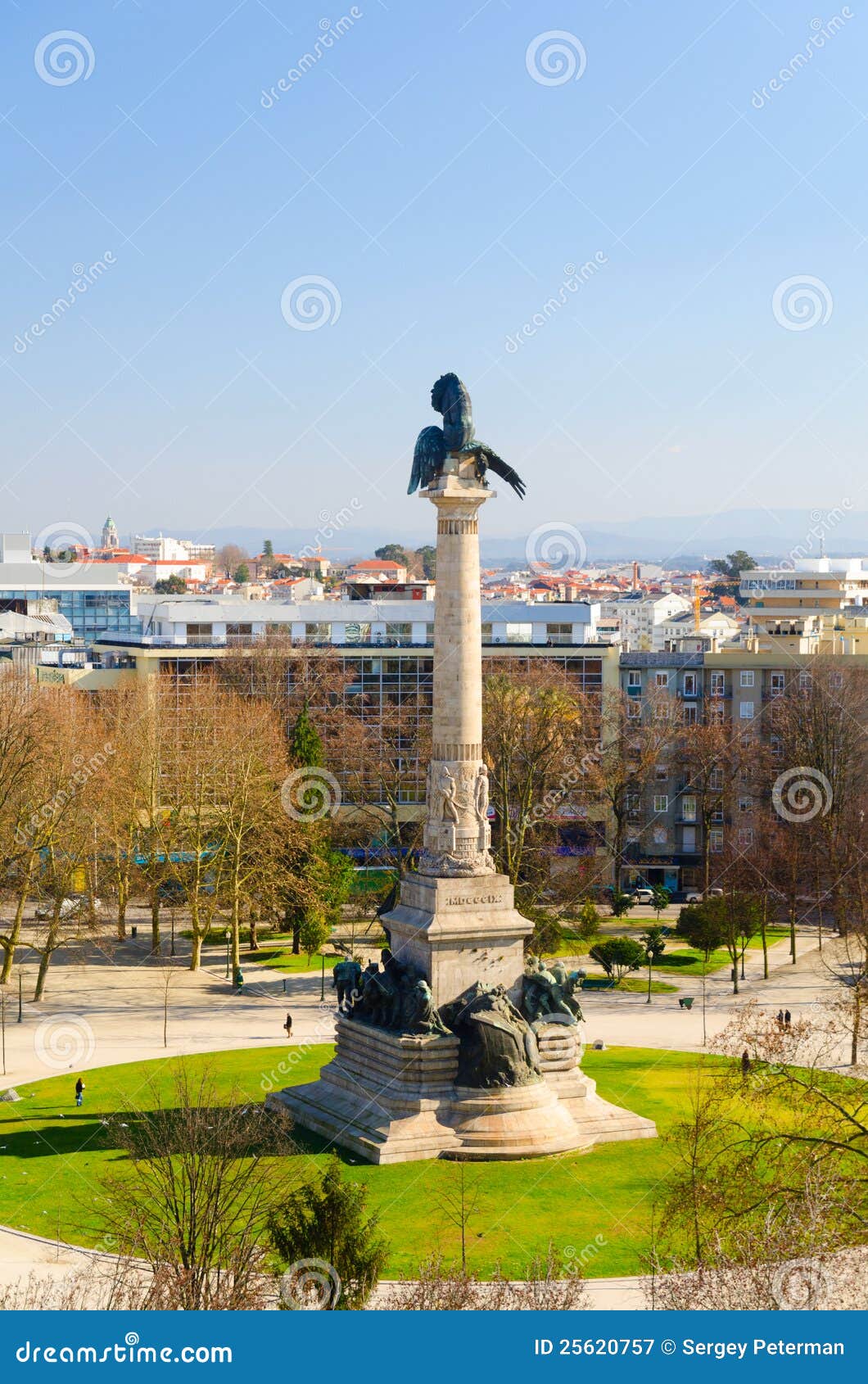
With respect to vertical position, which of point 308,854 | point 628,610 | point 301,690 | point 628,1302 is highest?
point 628,610

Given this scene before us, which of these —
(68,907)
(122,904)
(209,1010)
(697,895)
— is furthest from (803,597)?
(209,1010)

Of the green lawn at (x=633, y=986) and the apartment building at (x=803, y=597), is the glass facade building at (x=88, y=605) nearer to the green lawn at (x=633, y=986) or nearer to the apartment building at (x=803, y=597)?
the apartment building at (x=803, y=597)

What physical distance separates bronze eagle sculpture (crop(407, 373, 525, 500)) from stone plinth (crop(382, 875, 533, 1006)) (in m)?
9.25

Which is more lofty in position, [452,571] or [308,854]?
[452,571]

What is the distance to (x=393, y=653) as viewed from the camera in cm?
8312

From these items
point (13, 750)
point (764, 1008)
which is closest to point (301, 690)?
point (13, 750)

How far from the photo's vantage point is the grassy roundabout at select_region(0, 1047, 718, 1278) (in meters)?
31.8

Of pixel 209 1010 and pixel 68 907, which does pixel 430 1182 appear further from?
pixel 68 907

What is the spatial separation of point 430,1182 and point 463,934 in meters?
6.06

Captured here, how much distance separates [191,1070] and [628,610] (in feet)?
411

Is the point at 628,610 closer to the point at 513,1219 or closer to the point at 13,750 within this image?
the point at 13,750

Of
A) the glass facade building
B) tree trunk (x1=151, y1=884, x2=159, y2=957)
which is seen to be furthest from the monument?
the glass facade building

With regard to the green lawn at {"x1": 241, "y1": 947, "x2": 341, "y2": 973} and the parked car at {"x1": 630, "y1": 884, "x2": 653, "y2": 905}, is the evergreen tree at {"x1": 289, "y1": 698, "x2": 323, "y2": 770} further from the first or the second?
the parked car at {"x1": 630, "y1": 884, "x2": 653, "y2": 905}

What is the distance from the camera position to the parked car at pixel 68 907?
5716 cm
